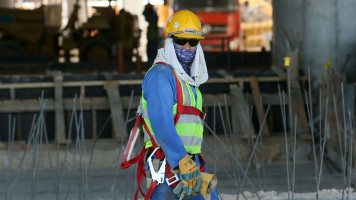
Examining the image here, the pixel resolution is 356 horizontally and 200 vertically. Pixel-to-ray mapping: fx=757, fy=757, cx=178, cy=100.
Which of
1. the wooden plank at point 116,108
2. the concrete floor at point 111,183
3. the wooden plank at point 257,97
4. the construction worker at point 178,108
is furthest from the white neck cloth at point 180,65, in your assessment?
the wooden plank at point 257,97

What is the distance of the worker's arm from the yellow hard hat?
1.22 feet

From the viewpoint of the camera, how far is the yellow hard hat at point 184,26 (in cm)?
487

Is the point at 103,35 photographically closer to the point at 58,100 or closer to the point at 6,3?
the point at 58,100

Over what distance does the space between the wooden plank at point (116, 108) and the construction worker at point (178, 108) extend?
6.68 metres

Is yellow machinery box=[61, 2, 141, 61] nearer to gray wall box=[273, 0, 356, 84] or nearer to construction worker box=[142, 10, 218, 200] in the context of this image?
gray wall box=[273, 0, 356, 84]

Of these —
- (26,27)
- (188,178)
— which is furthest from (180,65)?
(26,27)

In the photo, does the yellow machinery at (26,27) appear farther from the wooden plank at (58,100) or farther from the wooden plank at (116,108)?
the wooden plank at (116,108)

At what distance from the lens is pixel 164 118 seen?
457cm

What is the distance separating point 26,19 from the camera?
23844 millimetres

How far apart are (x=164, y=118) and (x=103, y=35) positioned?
59.3 feet

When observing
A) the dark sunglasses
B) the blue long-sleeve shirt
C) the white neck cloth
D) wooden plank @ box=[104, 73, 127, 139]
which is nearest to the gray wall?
wooden plank @ box=[104, 73, 127, 139]

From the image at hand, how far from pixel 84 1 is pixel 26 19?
4.48 meters

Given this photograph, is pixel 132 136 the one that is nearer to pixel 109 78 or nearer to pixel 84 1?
pixel 109 78

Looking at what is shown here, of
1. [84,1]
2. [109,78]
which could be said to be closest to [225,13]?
[84,1]
